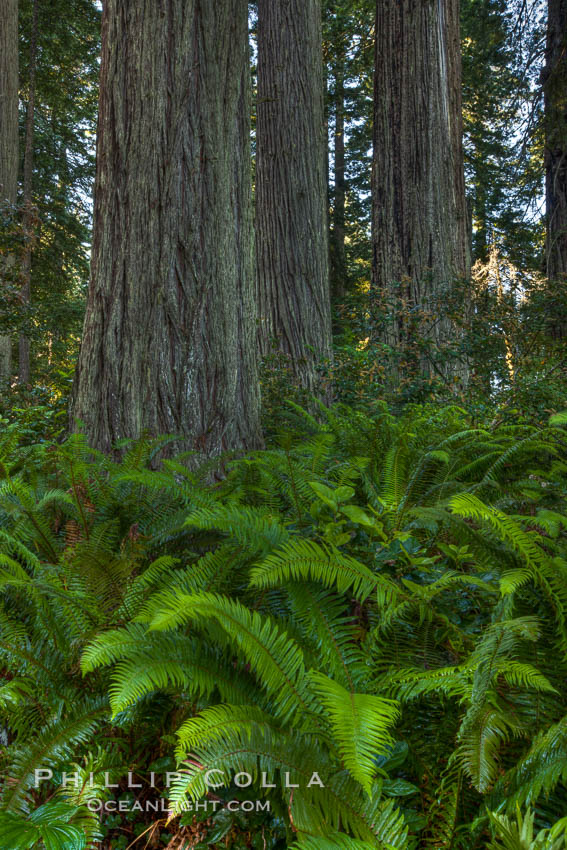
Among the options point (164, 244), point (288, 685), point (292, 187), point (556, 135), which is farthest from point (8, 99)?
point (288, 685)

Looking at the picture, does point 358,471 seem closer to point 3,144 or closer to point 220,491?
point 220,491

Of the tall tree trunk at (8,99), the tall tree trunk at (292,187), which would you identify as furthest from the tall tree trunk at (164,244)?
the tall tree trunk at (8,99)

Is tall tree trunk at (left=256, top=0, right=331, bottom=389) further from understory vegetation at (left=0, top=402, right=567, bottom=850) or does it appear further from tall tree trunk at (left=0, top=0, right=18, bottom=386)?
tall tree trunk at (left=0, top=0, right=18, bottom=386)

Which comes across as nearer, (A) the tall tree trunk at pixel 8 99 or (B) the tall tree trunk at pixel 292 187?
(B) the tall tree trunk at pixel 292 187

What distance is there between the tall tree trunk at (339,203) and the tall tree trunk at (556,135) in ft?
15.8

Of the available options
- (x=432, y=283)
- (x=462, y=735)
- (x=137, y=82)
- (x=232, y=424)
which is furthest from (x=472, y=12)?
(x=462, y=735)

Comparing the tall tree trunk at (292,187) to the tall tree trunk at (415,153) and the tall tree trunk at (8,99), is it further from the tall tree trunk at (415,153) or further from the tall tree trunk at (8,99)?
the tall tree trunk at (8,99)

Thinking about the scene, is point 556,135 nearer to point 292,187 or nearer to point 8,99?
point 292,187

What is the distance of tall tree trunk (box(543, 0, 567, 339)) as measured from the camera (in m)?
8.02

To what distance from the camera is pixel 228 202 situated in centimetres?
348

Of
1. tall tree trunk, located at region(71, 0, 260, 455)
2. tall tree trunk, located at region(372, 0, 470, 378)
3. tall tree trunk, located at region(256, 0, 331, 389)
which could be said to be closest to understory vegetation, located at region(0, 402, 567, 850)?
tall tree trunk, located at region(71, 0, 260, 455)

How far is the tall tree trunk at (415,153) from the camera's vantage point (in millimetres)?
6836

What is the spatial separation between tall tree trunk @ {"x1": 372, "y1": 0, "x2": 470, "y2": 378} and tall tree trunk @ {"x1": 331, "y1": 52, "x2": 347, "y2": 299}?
17.5 ft

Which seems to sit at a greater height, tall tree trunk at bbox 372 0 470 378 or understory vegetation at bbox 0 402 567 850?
tall tree trunk at bbox 372 0 470 378
